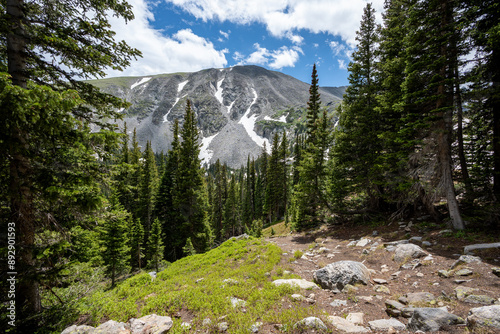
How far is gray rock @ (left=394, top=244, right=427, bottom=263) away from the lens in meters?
7.70

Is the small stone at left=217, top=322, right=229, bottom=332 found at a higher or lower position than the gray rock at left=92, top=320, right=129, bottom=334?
lower

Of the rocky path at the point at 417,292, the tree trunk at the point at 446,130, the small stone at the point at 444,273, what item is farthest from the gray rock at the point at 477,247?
the tree trunk at the point at 446,130

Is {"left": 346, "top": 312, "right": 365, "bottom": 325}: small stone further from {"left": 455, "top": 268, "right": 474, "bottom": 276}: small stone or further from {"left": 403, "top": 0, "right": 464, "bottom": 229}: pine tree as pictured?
{"left": 403, "top": 0, "right": 464, "bottom": 229}: pine tree

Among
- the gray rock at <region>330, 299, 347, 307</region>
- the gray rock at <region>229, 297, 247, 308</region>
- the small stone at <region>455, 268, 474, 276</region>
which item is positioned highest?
the small stone at <region>455, 268, 474, 276</region>

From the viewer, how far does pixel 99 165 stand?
16.0 ft

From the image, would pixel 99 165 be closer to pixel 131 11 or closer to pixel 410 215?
pixel 131 11

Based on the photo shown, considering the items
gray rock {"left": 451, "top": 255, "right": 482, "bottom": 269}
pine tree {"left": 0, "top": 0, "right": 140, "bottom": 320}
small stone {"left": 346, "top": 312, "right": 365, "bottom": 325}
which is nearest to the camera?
pine tree {"left": 0, "top": 0, "right": 140, "bottom": 320}

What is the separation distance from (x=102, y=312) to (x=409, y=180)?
14.1 metres

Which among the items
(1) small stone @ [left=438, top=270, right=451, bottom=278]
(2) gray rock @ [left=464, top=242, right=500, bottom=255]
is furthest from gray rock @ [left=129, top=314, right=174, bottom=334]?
(2) gray rock @ [left=464, top=242, right=500, bottom=255]

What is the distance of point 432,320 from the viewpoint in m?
3.94

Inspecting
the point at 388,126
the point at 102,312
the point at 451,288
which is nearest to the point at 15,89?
the point at 102,312

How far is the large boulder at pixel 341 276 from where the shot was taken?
657 cm

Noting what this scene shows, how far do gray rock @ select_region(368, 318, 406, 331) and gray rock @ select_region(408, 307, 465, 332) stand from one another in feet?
0.66

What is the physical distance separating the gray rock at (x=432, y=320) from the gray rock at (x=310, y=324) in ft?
6.05
